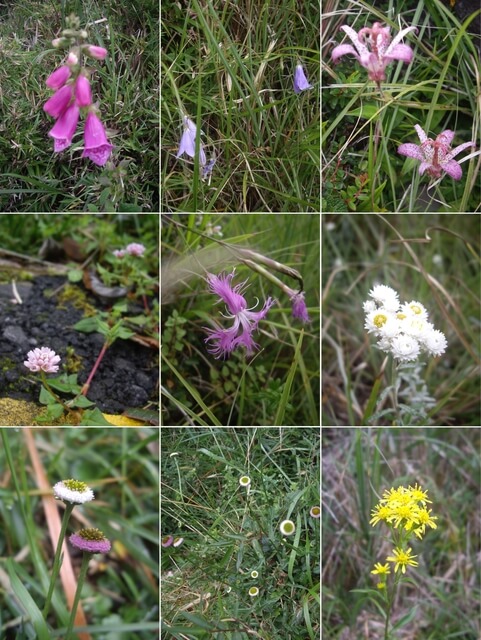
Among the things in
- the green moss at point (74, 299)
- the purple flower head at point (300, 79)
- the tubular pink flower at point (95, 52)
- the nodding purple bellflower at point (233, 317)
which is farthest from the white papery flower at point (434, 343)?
the tubular pink flower at point (95, 52)

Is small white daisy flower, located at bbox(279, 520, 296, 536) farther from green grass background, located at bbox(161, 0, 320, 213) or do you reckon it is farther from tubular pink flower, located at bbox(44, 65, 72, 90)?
tubular pink flower, located at bbox(44, 65, 72, 90)

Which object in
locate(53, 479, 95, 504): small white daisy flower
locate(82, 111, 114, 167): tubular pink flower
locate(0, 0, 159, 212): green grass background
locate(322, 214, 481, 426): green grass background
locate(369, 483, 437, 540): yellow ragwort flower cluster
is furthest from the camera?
locate(322, 214, 481, 426): green grass background

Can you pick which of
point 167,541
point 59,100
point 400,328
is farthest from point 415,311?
point 59,100

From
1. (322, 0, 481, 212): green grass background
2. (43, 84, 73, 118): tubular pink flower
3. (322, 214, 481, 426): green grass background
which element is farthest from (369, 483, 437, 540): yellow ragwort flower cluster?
(43, 84, 73, 118): tubular pink flower

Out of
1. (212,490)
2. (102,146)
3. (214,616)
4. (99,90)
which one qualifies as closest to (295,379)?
(212,490)

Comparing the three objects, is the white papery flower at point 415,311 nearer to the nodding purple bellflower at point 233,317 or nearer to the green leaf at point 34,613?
the nodding purple bellflower at point 233,317

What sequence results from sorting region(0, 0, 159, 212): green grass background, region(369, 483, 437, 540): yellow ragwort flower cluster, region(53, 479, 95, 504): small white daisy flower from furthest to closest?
region(0, 0, 159, 212): green grass background < region(369, 483, 437, 540): yellow ragwort flower cluster < region(53, 479, 95, 504): small white daisy flower

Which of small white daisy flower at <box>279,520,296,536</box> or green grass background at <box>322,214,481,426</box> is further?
green grass background at <box>322,214,481,426</box>
